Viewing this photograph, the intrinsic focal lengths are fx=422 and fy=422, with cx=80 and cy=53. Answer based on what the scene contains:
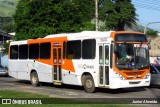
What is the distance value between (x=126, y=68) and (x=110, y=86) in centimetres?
112

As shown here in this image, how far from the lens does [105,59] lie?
19906 millimetres

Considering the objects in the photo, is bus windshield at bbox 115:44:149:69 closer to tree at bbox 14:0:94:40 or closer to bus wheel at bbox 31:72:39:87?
bus wheel at bbox 31:72:39:87

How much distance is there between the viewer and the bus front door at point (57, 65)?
77.1ft

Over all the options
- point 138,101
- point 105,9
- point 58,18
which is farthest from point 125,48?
point 105,9

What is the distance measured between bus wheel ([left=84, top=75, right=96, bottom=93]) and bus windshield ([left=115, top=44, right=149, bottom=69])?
1.87 m

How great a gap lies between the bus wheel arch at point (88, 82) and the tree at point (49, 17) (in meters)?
21.9

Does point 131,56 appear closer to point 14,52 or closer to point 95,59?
point 95,59

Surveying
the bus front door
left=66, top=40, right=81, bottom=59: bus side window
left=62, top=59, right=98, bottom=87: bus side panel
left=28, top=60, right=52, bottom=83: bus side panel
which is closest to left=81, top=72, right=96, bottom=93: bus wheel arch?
left=62, top=59, right=98, bottom=87: bus side panel

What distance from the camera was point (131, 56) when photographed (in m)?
19.8

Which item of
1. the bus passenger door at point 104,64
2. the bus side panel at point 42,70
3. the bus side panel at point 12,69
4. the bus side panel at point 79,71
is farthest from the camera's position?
the bus side panel at point 12,69

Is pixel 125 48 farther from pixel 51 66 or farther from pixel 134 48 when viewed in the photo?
pixel 51 66

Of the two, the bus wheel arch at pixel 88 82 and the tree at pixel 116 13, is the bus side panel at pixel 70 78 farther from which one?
the tree at pixel 116 13

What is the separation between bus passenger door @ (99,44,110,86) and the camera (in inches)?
779

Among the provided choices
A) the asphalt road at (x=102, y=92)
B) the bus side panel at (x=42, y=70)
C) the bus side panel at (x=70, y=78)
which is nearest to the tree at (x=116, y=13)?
the asphalt road at (x=102, y=92)
